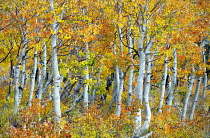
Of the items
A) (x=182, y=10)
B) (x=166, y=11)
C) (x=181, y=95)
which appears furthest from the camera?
(x=181, y=95)

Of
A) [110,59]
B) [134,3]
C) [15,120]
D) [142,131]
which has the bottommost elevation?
[142,131]

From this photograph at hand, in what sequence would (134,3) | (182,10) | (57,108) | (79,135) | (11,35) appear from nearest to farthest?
(79,135) → (57,108) → (134,3) → (182,10) → (11,35)

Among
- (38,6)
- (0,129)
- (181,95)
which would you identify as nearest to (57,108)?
(0,129)

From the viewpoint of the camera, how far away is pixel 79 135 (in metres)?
8.05

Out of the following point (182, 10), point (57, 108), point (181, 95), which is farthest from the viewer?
point (181, 95)

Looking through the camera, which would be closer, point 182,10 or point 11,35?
point 182,10

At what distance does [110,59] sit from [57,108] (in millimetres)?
3848

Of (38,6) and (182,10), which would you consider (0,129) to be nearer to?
(38,6)

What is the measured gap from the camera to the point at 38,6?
9.98m

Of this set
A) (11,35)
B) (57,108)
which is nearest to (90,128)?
(57,108)

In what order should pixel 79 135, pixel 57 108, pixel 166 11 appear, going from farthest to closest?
pixel 166 11, pixel 57 108, pixel 79 135

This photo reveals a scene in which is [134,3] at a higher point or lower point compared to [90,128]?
higher

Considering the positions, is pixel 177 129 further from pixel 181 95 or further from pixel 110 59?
pixel 181 95

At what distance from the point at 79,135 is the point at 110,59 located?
179 inches
